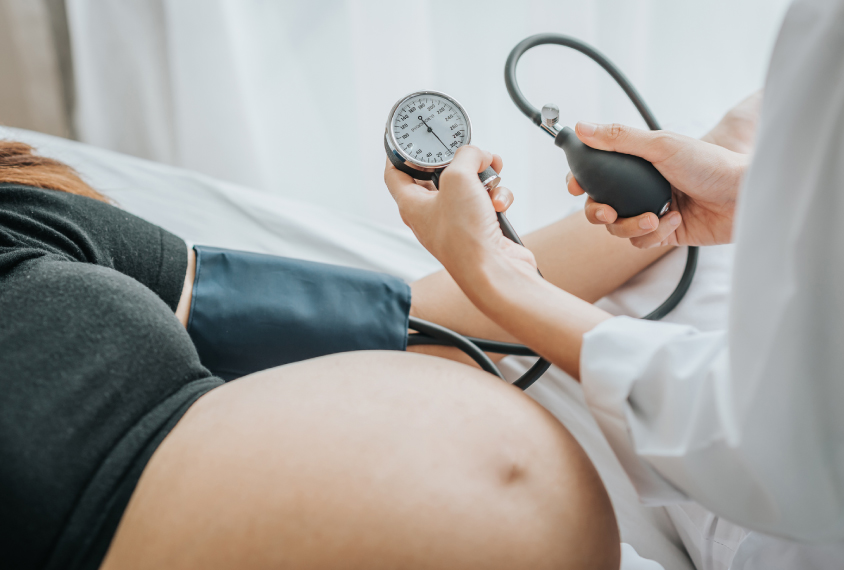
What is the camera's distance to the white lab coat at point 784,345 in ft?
0.97

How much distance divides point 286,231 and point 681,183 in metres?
0.68

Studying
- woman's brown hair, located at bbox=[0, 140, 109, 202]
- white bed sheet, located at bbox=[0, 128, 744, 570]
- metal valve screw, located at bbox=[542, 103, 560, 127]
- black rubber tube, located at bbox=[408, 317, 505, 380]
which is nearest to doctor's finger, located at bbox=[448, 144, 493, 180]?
metal valve screw, located at bbox=[542, 103, 560, 127]

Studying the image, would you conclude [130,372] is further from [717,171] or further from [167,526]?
[717,171]

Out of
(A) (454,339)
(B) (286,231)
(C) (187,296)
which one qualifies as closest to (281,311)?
(C) (187,296)

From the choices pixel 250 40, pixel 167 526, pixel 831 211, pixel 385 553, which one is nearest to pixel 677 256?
pixel 831 211

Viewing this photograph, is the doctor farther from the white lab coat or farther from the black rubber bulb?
the black rubber bulb

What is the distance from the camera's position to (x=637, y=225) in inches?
24.5

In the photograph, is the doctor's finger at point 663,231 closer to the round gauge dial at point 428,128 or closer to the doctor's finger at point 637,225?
the doctor's finger at point 637,225

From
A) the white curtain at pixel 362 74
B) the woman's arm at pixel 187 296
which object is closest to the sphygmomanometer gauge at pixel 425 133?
the woman's arm at pixel 187 296

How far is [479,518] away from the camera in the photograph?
1.28 feet

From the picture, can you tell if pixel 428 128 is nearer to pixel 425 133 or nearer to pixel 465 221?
pixel 425 133

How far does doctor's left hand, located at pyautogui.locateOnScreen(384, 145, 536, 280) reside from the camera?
0.49 metres

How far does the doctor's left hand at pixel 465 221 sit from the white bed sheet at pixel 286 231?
353 millimetres

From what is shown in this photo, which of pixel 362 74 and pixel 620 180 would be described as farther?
pixel 362 74
